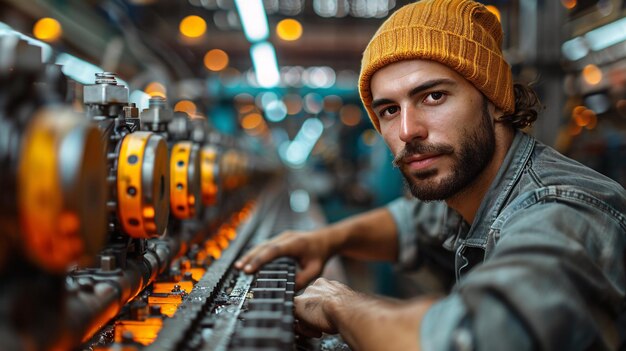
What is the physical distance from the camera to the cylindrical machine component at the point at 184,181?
185cm

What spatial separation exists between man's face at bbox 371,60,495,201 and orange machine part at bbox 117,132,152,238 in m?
0.77

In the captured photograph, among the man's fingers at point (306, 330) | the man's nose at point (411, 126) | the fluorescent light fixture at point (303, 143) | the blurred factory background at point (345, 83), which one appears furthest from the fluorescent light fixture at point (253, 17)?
the fluorescent light fixture at point (303, 143)

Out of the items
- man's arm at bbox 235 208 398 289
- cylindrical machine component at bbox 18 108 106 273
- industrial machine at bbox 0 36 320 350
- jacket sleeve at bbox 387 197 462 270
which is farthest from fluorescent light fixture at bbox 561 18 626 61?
cylindrical machine component at bbox 18 108 106 273

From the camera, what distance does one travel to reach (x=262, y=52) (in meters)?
5.92

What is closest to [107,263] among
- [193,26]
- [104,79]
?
[104,79]

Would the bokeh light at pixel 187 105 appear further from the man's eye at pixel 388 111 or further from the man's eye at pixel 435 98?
the man's eye at pixel 435 98

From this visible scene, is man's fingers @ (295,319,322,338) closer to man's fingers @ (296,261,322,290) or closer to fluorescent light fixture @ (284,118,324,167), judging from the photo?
man's fingers @ (296,261,322,290)

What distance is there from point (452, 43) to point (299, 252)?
1020 mm

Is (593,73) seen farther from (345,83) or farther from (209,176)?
(209,176)

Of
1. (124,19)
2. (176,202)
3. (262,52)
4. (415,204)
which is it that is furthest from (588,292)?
(262,52)

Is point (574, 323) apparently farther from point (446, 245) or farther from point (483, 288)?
point (446, 245)

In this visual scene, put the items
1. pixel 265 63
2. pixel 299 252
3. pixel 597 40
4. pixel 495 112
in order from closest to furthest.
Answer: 1. pixel 495 112
2. pixel 299 252
3. pixel 597 40
4. pixel 265 63

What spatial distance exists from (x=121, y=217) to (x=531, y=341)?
963 millimetres

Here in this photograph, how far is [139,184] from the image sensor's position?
1.33 metres
